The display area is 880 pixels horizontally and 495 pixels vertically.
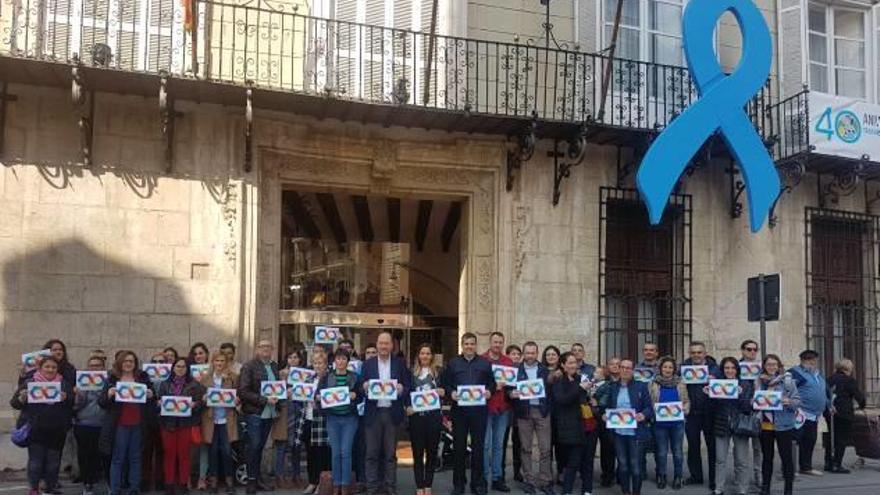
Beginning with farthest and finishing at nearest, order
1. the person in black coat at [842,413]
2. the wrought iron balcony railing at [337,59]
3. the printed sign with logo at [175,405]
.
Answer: the person in black coat at [842,413] < the wrought iron balcony railing at [337,59] < the printed sign with logo at [175,405]

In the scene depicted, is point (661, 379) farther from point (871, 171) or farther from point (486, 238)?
point (871, 171)

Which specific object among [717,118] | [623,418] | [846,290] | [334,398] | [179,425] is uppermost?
[717,118]

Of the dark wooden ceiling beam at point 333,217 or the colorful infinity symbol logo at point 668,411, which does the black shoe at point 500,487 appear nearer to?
the colorful infinity symbol logo at point 668,411

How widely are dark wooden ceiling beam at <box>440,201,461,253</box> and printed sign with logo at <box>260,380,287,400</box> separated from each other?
15.1 ft

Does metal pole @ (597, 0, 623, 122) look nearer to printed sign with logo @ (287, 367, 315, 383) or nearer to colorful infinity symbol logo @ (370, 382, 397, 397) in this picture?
colorful infinity symbol logo @ (370, 382, 397, 397)

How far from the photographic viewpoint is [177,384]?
31.2ft

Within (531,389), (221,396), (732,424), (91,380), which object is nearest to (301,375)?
(221,396)

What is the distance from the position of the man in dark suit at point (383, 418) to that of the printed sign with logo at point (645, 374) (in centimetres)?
287

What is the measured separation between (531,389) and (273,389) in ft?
9.49

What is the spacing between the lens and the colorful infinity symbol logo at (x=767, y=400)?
385 inches

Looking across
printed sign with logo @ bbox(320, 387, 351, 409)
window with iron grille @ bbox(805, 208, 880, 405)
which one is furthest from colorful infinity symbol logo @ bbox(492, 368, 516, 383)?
window with iron grille @ bbox(805, 208, 880, 405)

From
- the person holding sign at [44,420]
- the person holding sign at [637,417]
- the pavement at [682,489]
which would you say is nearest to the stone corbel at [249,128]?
the person holding sign at [44,420]

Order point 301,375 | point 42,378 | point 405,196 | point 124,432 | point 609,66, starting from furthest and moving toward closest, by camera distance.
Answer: point 405,196
point 609,66
point 301,375
point 124,432
point 42,378

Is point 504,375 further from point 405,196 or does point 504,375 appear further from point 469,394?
point 405,196
